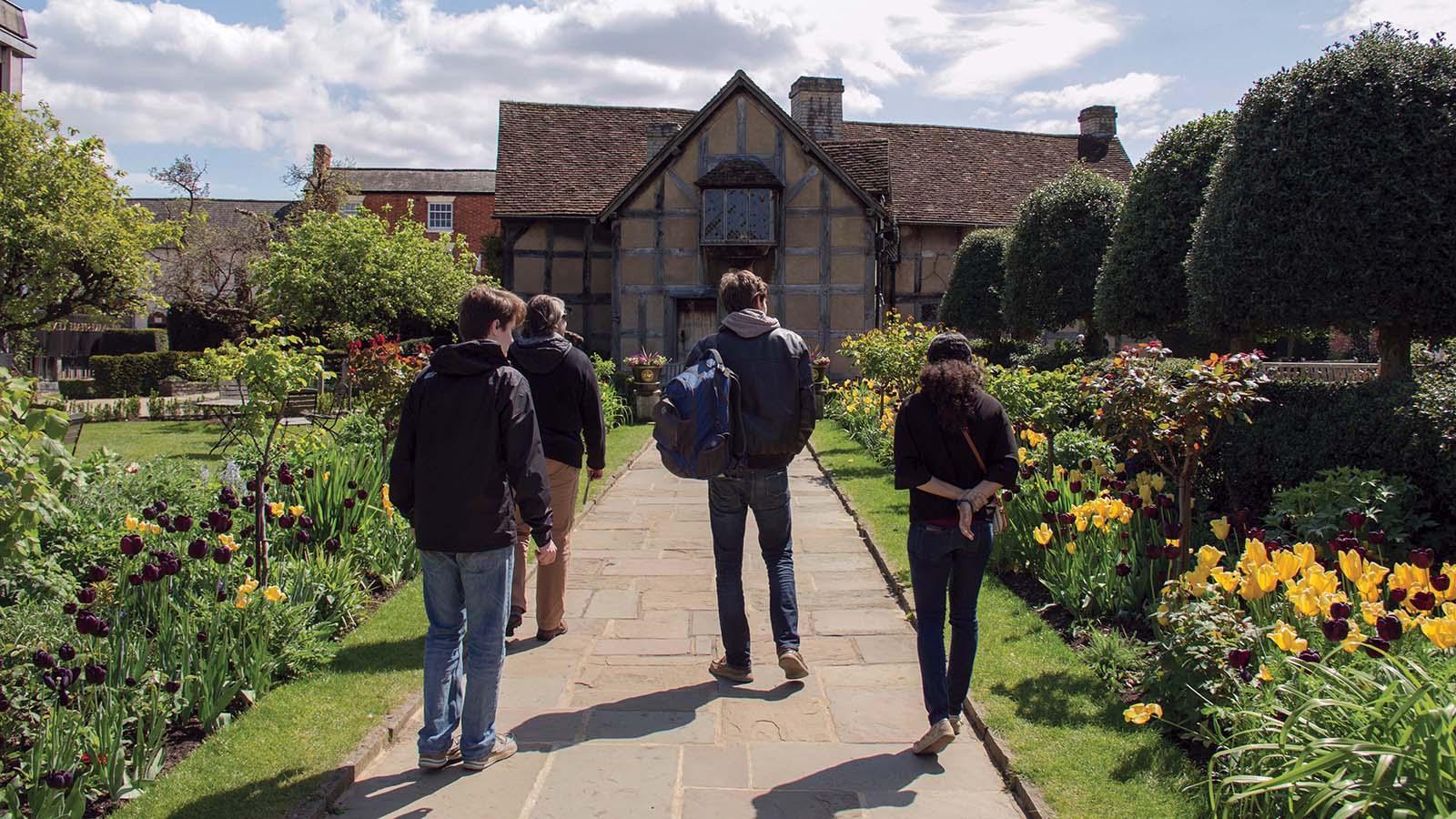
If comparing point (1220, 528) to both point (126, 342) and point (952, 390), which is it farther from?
point (126, 342)

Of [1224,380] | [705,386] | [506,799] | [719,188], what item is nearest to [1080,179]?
[719,188]

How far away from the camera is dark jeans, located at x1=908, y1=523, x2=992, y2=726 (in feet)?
13.8

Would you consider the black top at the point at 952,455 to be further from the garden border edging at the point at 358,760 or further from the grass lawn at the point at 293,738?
the grass lawn at the point at 293,738

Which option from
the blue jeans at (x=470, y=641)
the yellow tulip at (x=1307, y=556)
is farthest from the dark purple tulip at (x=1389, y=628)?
the blue jeans at (x=470, y=641)

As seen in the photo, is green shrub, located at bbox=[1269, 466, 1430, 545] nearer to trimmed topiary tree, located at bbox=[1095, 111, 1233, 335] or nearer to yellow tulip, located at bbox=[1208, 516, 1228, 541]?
yellow tulip, located at bbox=[1208, 516, 1228, 541]

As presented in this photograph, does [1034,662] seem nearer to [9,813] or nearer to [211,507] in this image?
[9,813]

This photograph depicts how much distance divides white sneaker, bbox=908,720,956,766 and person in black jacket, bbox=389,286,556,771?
1.66 m

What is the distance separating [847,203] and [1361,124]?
563 inches

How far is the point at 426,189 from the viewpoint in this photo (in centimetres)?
4319

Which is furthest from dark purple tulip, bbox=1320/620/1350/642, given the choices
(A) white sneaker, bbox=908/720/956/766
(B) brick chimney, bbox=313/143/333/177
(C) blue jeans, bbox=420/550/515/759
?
(B) brick chimney, bbox=313/143/333/177

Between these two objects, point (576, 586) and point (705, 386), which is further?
point (576, 586)

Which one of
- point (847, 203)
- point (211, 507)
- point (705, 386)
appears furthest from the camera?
point (847, 203)

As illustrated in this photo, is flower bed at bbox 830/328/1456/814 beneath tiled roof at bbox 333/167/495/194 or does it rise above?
beneath

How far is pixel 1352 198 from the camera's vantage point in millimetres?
7855
